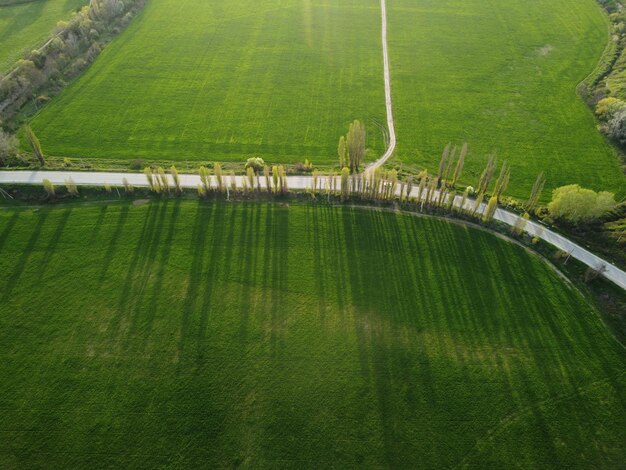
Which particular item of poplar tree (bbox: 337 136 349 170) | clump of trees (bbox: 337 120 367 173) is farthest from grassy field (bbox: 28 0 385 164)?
clump of trees (bbox: 337 120 367 173)

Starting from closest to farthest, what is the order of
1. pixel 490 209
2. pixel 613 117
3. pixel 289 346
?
pixel 289 346 → pixel 490 209 → pixel 613 117

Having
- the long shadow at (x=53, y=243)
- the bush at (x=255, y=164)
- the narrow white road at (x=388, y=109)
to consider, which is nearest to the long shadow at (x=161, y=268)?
the bush at (x=255, y=164)

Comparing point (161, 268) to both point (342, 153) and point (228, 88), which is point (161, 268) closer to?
point (342, 153)

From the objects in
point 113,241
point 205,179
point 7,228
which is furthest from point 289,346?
point 7,228

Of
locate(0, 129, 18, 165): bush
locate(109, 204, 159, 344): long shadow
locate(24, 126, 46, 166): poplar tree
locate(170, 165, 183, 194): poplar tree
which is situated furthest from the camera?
locate(0, 129, 18, 165): bush

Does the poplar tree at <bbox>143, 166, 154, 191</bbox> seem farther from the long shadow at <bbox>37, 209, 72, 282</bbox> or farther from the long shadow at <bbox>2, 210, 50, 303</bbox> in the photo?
the long shadow at <bbox>2, 210, 50, 303</bbox>
